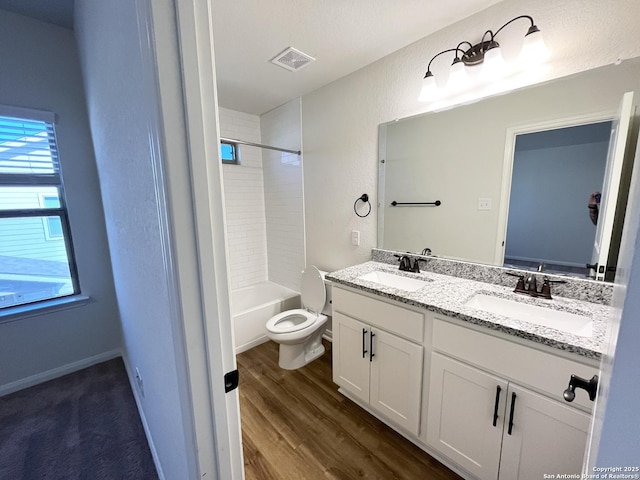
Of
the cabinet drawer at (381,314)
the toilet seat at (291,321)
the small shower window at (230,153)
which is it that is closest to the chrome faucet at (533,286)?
the cabinet drawer at (381,314)

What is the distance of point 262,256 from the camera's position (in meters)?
3.29

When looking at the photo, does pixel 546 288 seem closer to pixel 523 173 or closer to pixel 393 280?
pixel 523 173

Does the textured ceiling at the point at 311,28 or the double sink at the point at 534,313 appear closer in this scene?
the double sink at the point at 534,313

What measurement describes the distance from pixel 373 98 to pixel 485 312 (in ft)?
5.38

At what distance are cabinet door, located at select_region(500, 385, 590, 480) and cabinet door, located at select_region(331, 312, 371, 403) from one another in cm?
74

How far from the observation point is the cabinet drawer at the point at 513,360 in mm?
942

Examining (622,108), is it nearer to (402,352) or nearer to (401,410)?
(402,352)

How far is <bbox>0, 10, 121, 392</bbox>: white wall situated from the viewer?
182cm

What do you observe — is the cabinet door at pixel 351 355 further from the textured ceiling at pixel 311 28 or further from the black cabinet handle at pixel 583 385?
the textured ceiling at pixel 311 28

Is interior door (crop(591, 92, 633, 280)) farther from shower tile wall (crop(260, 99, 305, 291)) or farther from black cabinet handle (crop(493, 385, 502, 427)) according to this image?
shower tile wall (crop(260, 99, 305, 291))

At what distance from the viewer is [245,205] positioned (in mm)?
3062

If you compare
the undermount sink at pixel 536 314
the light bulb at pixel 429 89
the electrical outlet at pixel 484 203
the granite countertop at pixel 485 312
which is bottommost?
the undermount sink at pixel 536 314

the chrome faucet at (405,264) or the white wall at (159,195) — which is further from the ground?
the white wall at (159,195)

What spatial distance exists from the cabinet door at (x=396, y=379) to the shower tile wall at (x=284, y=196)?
144 centimetres
